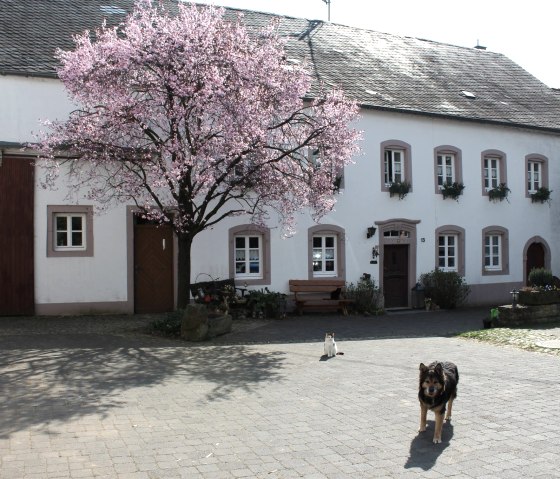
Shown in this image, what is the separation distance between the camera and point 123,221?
15.6m

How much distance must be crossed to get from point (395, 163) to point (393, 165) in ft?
0.39

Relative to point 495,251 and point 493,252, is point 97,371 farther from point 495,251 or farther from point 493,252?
point 495,251

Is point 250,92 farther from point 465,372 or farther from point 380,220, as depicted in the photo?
point 380,220

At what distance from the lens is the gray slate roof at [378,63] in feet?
53.8

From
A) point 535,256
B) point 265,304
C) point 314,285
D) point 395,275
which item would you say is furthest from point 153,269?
point 535,256

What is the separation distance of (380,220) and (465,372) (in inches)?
391

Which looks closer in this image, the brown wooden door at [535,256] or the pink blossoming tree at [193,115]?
the pink blossoming tree at [193,115]

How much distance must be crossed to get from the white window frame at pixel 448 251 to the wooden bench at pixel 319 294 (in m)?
4.32

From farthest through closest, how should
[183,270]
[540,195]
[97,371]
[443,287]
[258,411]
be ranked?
[540,195]
[443,287]
[183,270]
[97,371]
[258,411]

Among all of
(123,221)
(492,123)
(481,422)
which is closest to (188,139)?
(123,221)

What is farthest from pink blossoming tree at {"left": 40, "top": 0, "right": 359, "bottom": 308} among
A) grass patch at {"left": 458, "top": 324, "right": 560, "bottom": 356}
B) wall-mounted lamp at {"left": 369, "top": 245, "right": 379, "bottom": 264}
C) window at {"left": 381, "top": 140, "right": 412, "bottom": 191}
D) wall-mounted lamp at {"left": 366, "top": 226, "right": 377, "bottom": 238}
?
window at {"left": 381, "top": 140, "right": 412, "bottom": 191}

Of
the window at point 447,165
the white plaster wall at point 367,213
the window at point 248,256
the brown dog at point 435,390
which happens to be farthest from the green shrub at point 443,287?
the brown dog at point 435,390

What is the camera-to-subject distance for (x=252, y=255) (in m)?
17.2

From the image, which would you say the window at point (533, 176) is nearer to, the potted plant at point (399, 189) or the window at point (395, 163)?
the window at point (395, 163)
